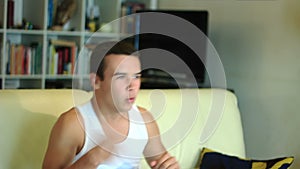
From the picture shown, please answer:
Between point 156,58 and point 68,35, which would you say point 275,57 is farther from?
point 68,35

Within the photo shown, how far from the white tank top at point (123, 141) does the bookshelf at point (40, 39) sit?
217cm

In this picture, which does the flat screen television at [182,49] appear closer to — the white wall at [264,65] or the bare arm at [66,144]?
the white wall at [264,65]

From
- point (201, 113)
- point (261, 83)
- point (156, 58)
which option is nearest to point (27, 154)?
point (156, 58)

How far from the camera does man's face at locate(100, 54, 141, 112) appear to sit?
4.45ft

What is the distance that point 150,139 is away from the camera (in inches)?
67.6

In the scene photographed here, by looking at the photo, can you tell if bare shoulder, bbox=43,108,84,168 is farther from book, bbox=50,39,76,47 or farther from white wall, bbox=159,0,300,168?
book, bbox=50,39,76,47

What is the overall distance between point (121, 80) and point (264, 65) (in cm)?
201

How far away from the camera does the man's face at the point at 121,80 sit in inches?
53.4

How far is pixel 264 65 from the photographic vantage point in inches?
126

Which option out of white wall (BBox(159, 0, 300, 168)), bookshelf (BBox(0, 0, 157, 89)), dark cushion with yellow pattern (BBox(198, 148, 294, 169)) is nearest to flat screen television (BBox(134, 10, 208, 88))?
white wall (BBox(159, 0, 300, 168))

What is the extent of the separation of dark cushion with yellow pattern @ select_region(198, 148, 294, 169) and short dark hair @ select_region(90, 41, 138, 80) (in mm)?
874

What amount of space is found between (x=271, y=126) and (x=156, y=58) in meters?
1.36

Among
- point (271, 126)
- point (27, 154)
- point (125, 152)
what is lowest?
point (271, 126)

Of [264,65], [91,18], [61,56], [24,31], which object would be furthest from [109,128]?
[91,18]
